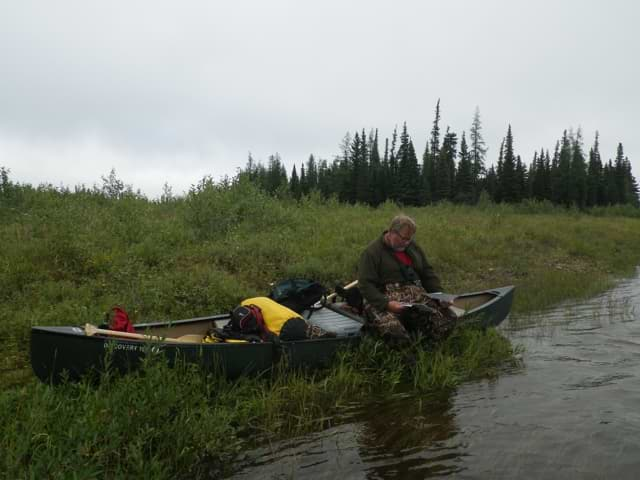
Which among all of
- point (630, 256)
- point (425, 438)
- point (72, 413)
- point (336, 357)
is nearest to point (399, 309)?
point (336, 357)

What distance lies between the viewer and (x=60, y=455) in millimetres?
3365

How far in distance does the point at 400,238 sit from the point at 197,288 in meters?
3.83

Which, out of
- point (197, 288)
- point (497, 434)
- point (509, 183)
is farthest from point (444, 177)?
point (497, 434)

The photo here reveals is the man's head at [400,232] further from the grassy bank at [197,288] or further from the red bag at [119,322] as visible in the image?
the red bag at [119,322]

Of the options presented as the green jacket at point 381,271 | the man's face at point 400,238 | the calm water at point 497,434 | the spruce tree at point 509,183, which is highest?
the spruce tree at point 509,183

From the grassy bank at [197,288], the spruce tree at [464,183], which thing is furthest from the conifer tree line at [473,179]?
the grassy bank at [197,288]

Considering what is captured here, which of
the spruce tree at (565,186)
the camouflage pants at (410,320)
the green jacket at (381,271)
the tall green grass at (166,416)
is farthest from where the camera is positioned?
the spruce tree at (565,186)

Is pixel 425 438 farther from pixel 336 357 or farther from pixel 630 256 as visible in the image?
pixel 630 256

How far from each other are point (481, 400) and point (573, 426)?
94 centimetres

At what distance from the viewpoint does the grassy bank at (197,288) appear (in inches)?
151

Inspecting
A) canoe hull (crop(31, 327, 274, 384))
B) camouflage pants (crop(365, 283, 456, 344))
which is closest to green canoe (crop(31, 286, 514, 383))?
canoe hull (crop(31, 327, 274, 384))

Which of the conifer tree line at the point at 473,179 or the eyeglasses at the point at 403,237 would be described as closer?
the eyeglasses at the point at 403,237

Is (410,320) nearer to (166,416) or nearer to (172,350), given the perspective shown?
(172,350)

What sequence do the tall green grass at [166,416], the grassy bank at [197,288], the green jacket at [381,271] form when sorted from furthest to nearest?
1. the green jacket at [381,271]
2. the grassy bank at [197,288]
3. the tall green grass at [166,416]
